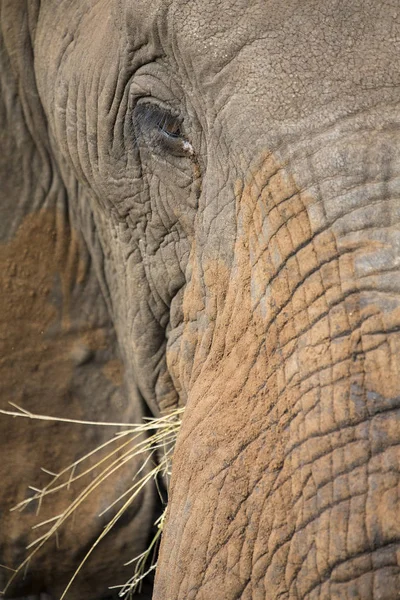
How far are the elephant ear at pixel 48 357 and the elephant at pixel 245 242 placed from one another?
11 mm

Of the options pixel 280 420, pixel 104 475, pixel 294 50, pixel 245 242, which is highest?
pixel 294 50

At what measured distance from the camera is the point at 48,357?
8.50ft

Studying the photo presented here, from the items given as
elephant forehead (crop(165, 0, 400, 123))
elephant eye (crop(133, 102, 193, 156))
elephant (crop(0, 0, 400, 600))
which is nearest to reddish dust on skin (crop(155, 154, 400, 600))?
elephant (crop(0, 0, 400, 600))

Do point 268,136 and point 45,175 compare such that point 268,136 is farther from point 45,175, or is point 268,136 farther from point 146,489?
point 146,489

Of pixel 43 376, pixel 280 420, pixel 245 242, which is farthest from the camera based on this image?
pixel 43 376

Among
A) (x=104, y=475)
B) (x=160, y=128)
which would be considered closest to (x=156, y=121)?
(x=160, y=128)

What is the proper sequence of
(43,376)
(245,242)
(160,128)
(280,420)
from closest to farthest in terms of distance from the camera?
(280,420) < (245,242) < (160,128) < (43,376)

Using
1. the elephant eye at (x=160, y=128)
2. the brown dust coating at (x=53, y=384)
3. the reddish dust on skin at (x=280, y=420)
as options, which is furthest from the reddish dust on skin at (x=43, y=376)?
the reddish dust on skin at (x=280, y=420)

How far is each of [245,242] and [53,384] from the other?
100 cm

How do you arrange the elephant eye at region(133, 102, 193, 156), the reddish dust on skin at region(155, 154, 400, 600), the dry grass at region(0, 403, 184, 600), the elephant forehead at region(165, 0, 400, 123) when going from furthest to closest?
the dry grass at region(0, 403, 184, 600), the elephant eye at region(133, 102, 193, 156), the elephant forehead at region(165, 0, 400, 123), the reddish dust on skin at region(155, 154, 400, 600)

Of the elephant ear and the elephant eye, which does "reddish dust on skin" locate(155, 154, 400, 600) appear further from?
the elephant ear

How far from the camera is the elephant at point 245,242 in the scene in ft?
4.91

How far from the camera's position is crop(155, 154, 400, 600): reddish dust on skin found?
4.84ft

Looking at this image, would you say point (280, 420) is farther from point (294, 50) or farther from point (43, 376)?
point (43, 376)
